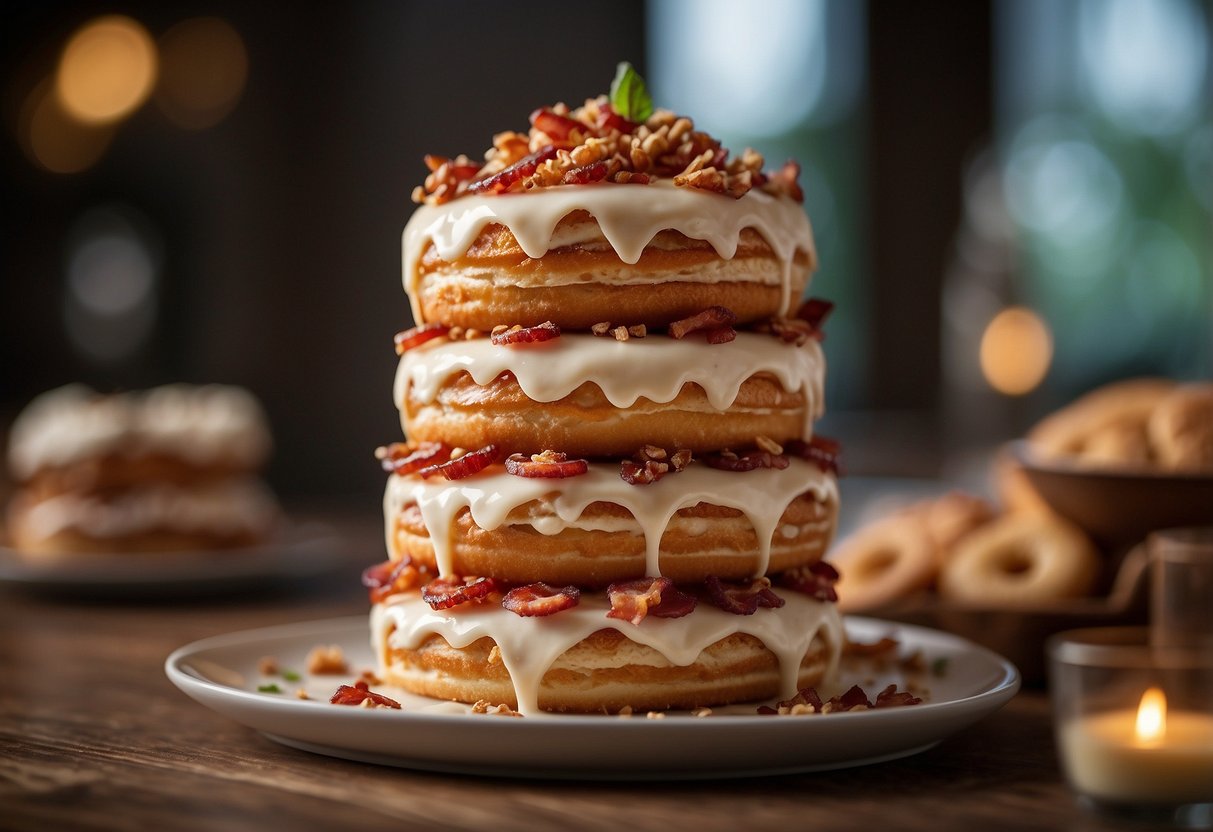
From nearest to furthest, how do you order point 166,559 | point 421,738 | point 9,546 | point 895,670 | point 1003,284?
point 421,738 < point 895,670 < point 166,559 < point 9,546 < point 1003,284

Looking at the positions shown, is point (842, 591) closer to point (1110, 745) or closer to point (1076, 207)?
point (1110, 745)

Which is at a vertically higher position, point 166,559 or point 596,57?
point 596,57

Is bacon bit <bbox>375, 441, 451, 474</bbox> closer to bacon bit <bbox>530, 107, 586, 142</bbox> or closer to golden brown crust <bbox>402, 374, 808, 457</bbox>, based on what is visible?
golden brown crust <bbox>402, 374, 808, 457</bbox>

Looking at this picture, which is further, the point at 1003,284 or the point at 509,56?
the point at 509,56

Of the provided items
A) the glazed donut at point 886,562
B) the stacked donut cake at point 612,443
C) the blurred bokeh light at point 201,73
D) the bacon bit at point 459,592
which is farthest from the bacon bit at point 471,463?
the blurred bokeh light at point 201,73

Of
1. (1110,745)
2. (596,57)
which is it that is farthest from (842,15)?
(1110,745)

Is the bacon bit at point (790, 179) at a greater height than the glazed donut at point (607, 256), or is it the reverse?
the bacon bit at point (790, 179)

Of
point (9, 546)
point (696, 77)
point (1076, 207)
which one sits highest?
point (696, 77)

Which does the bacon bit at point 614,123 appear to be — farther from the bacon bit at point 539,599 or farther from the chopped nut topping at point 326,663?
the chopped nut topping at point 326,663
